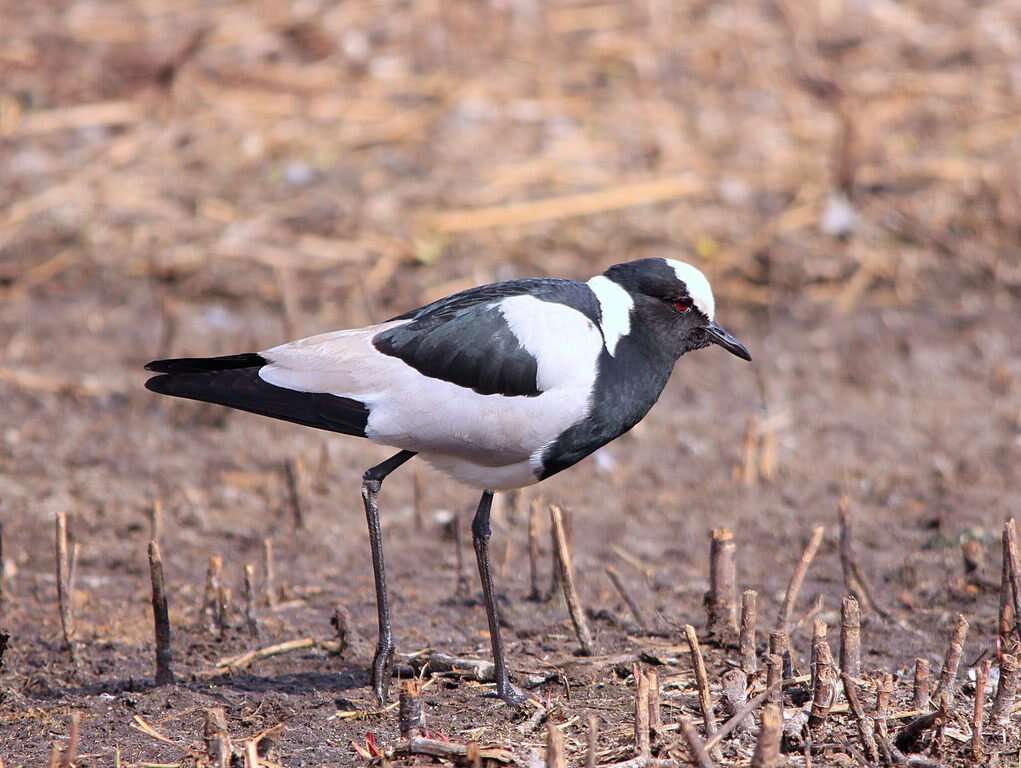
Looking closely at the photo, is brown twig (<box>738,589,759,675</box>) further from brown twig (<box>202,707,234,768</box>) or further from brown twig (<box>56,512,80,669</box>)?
brown twig (<box>56,512,80,669</box>)

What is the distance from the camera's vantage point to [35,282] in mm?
8289

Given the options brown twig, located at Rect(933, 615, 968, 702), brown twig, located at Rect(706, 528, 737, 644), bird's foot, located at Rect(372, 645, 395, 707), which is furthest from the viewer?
brown twig, located at Rect(706, 528, 737, 644)

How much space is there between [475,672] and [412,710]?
0.68 m

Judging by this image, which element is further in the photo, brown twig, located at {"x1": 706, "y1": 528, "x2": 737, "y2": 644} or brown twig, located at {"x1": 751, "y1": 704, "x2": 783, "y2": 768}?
brown twig, located at {"x1": 706, "y1": 528, "x2": 737, "y2": 644}

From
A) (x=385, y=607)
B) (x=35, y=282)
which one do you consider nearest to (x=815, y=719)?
(x=385, y=607)

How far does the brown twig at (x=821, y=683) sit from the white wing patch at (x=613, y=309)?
3.79ft

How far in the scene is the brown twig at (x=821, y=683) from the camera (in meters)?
4.09

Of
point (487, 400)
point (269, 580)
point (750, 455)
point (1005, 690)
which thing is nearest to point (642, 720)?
point (1005, 690)

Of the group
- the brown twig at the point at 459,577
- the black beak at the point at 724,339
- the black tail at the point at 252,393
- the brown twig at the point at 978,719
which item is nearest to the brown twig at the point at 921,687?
the brown twig at the point at 978,719

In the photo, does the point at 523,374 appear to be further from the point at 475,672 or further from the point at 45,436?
the point at 45,436

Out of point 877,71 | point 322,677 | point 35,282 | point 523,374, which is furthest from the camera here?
point 877,71

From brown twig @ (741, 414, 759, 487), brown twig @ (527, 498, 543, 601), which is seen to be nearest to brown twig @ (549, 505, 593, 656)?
brown twig @ (527, 498, 543, 601)

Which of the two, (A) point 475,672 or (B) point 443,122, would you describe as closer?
(A) point 475,672

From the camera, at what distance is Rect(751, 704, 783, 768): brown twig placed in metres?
3.57
